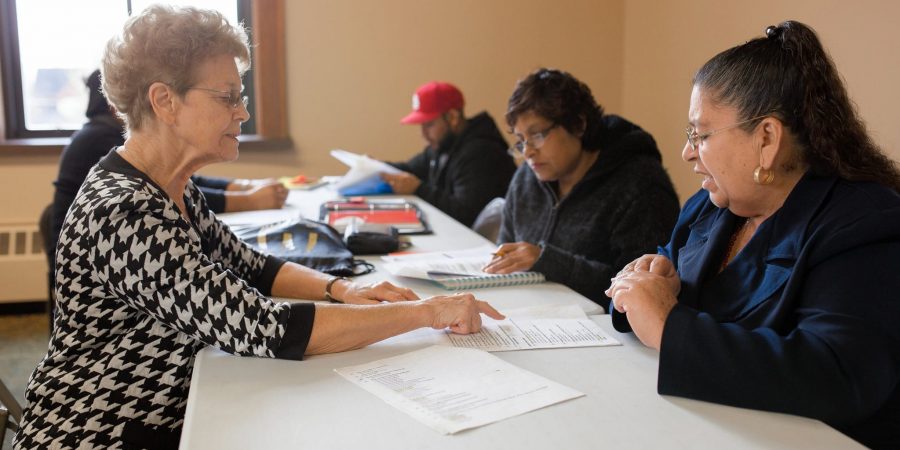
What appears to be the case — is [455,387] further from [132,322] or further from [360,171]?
[360,171]

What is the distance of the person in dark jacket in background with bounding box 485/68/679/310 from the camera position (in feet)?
6.93

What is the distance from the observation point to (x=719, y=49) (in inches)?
141

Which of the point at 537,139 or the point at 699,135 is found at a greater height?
the point at 699,135

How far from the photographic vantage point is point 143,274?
4.11 feet

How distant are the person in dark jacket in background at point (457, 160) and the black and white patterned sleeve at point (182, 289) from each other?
2.21m

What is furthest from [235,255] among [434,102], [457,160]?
[434,102]

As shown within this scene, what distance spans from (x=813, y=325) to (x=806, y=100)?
1.18 feet

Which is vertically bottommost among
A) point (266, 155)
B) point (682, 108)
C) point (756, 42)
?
point (266, 155)

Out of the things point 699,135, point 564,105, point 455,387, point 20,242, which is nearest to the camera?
point 455,387

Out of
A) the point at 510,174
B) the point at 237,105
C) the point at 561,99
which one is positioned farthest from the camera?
the point at 510,174

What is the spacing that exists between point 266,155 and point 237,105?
2799 mm

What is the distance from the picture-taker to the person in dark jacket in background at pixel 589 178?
2113 millimetres

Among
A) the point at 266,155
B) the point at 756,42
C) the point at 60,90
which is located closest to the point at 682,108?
the point at 266,155

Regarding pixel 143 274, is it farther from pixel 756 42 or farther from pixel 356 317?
pixel 756 42
